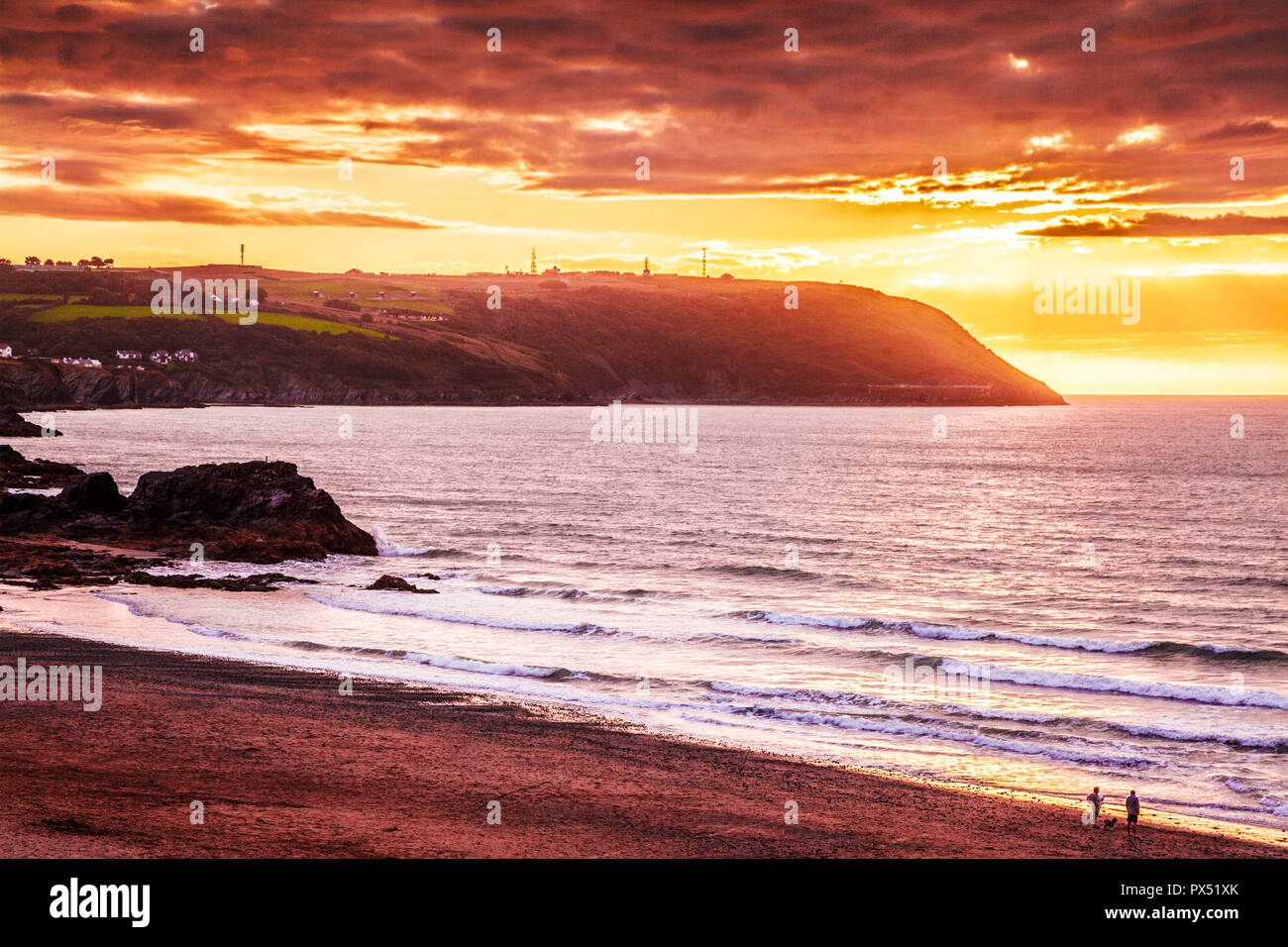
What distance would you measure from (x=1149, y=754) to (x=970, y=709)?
12.6 ft

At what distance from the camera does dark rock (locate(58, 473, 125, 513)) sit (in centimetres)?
4819

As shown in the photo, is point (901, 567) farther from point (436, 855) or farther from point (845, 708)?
point (436, 855)

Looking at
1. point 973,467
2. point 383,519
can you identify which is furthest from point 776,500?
point 973,467

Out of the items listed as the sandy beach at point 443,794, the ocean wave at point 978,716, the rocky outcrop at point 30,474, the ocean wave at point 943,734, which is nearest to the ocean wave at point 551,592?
the ocean wave at point 978,716

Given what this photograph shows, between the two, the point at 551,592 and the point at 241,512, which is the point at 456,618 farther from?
the point at 241,512

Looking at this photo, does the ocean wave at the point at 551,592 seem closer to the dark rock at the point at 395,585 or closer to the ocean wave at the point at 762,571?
the dark rock at the point at 395,585

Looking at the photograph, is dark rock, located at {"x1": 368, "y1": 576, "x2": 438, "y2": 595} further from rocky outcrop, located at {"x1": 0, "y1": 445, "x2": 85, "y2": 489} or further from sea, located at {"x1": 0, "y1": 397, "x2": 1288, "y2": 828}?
rocky outcrop, located at {"x1": 0, "y1": 445, "x2": 85, "y2": 489}

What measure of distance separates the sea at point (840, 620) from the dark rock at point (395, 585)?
1011 mm

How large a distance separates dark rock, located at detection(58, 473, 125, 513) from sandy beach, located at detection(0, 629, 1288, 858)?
3103 cm

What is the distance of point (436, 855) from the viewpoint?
12625 mm

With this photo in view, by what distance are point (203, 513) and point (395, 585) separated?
1569cm

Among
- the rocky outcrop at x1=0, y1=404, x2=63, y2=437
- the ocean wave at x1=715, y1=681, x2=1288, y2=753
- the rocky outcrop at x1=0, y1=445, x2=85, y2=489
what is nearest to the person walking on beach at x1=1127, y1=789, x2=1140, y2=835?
the ocean wave at x1=715, y1=681, x2=1288, y2=753

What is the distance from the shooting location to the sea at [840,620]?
66.8 feet
